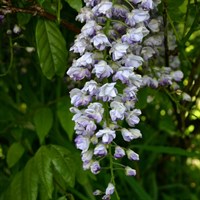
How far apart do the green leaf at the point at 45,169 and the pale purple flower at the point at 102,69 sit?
0.41 m

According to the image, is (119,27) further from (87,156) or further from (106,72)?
(87,156)

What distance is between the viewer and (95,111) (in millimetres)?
973

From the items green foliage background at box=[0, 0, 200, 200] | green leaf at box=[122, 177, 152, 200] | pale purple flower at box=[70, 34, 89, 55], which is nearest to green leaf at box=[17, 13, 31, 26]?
green foliage background at box=[0, 0, 200, 200]

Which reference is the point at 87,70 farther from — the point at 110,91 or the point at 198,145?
the point at 198,145

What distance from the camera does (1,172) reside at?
1.82m

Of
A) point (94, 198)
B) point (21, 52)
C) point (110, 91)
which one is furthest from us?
point (21, 52)

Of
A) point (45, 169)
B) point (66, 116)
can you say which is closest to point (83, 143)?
point (45, 169)

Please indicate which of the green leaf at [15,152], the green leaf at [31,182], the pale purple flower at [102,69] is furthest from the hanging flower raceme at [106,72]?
the green leaf at [15,152]

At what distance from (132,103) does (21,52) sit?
770 mm

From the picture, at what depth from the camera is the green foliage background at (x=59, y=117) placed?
1.28 m

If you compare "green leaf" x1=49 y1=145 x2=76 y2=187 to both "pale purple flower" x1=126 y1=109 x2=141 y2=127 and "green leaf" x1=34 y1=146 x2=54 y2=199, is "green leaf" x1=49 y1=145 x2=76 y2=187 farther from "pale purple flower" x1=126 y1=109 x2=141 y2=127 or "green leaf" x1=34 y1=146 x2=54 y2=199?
"pale purple flower" x1=126 y1=109 x2=141 y2=127

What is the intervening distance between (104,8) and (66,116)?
516 mm

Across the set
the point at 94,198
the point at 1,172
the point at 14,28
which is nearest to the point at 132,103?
the point at 14,28

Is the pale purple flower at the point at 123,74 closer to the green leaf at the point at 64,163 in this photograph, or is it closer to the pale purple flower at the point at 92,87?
the pale purple flower at the point at 92,87
